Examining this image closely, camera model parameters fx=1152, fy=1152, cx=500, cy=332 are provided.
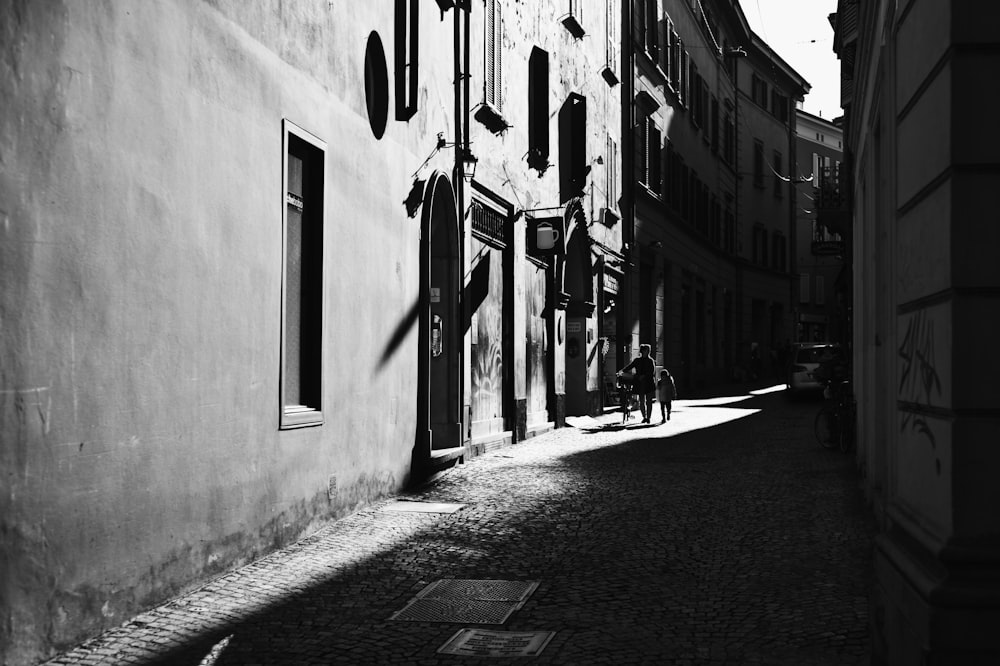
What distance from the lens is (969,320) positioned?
4039mm

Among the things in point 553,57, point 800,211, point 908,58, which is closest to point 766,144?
point 800,211

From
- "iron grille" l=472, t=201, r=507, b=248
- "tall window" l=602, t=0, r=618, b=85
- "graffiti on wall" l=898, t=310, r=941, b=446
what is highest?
"tall window" l=602, t=0, r=618, b=85

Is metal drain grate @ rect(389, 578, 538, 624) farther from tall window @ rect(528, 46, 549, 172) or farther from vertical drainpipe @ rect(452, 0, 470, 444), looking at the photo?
tall window @ rect(528, 46, 549, 172)

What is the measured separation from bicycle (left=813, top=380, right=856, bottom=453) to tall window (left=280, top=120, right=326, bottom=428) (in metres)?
8.17

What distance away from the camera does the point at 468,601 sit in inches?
265

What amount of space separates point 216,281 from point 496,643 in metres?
3.04

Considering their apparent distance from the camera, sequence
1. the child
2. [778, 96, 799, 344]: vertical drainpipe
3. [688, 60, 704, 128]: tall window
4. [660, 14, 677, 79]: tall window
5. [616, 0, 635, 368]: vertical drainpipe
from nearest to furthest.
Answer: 1. the child
2. [616, 0, 635, 368]: vertical drainpipe
3. [660, 14, 677, 79]: tall window
4. [688, 60, 704, 128]: tall window
5. [778, 96, 799, 344]: vertical drainpipe

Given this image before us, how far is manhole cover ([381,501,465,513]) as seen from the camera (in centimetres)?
1030

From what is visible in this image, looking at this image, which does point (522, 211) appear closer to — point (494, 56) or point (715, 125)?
point (494, 56)

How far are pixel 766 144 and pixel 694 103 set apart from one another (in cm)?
1347

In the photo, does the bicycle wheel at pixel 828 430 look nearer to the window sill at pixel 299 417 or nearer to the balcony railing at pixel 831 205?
the window sill at pixel 299 417

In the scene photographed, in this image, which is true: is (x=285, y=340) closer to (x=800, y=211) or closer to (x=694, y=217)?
(x=694, y=217)

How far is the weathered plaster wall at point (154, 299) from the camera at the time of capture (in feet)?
17.3

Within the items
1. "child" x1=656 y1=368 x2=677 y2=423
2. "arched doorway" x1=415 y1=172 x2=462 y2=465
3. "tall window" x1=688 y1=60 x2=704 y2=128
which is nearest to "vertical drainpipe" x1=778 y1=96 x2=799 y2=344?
"tall window" x1=688 y1=60 x2=704 y2=128
